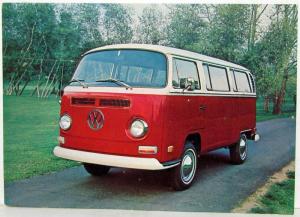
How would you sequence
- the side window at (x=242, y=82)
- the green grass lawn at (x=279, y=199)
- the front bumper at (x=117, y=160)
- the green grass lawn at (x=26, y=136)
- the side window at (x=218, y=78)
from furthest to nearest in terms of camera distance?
the side window at (x=242, y=82)
the green grass lawn at (x=26, y=136)
the side window at (x=218, y=78)
the green grass lawn at (x=279, y=199)
the front bumper at (x=117, y=160)

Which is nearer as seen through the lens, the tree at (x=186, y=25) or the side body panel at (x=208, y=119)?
the side body panel at (x=208, y=119)

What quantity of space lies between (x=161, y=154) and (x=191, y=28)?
2342 millimetres

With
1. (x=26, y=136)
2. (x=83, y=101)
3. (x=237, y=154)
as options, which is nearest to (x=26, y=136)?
(x=26, y=136)

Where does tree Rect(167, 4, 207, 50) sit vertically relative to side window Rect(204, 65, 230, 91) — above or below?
above

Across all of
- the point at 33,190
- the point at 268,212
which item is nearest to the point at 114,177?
the point at 33,190

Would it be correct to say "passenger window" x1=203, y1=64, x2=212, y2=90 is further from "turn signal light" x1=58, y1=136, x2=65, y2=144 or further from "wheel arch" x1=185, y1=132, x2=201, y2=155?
"turn signal light" x1=58, y1=136, x2=65, y2=144

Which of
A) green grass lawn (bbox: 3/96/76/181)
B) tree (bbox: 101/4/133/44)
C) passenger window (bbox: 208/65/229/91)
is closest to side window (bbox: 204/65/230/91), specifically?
passenger window (bbox: 208/65/229/91)

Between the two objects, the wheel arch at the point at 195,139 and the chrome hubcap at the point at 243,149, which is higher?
the wheel arch at the point at 195,139

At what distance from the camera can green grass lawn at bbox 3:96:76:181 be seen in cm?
591

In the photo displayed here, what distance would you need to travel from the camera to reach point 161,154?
468 centimetres

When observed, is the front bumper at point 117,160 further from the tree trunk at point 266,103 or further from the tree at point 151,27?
the tree trunk at point 266,103

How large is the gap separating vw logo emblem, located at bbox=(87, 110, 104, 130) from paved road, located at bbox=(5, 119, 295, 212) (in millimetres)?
1027

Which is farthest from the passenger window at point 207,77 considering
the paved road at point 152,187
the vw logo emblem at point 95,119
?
the vw logo emblem at point 95,119

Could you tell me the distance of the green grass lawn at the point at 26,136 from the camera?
19.4 ft
